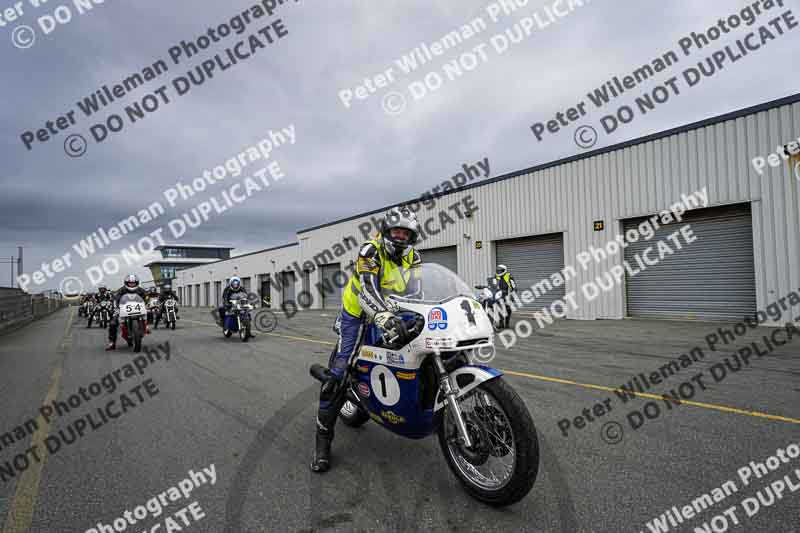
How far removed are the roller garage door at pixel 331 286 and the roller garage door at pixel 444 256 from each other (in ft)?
31.3

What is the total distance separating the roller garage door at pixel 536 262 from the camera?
59.5 feet

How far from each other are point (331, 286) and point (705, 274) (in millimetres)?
24423

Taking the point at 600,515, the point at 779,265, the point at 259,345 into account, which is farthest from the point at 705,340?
the point at 259,345

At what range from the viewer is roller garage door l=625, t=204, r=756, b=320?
13.2 meters

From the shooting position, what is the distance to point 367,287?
3.38m

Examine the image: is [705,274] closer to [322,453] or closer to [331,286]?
[322,453]

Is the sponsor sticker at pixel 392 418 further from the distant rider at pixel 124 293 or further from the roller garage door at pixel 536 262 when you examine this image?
the roller garage door at pixel 536 262

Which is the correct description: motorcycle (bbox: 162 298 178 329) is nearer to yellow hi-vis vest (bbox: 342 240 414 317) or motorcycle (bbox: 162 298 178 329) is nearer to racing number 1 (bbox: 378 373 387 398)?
yellow hi-vis vest (bbox: 342 240 414 317)

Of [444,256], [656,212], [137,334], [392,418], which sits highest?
[656,212]

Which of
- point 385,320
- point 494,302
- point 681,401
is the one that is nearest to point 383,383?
point 385,320

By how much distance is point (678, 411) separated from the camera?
451 centimetres

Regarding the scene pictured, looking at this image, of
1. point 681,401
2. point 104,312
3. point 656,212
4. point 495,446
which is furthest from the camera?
point 104,312

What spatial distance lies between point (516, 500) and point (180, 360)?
8121 mm

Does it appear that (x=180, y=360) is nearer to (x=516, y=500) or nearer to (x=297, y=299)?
(x=516, y=500)
